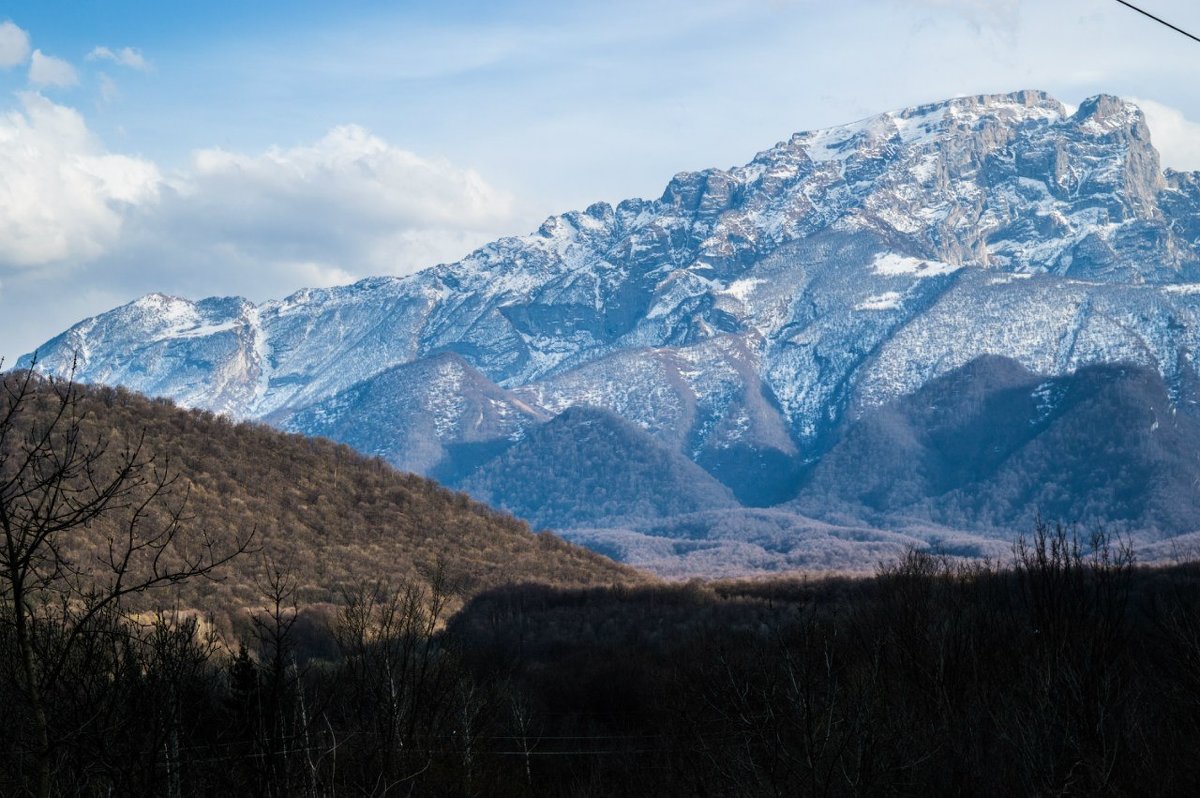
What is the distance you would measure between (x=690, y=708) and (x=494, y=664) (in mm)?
32574

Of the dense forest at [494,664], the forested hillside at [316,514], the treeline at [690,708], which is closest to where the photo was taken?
the dense forest at [494,664]

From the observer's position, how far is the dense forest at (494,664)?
20.9m

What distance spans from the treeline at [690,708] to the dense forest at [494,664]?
25 cm

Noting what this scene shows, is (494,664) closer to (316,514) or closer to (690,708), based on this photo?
(690,708)

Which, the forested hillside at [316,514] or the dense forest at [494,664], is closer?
the dense forest at [494,664]

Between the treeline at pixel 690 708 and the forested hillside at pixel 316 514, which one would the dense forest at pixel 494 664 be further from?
the forested hillside at pixel 316 514

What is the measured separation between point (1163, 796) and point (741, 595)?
12450 centimetres

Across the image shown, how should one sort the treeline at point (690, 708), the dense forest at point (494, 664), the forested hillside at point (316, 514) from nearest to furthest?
the dense forest at point (494, 664) < the treeline at point (690, 708) < the forested hillside at point (316, 514)

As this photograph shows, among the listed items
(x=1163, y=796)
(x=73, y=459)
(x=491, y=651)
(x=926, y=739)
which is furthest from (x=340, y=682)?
(x=491, y=651)

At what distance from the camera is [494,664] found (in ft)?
322

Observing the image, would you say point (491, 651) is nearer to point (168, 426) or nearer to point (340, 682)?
point (340, 682)

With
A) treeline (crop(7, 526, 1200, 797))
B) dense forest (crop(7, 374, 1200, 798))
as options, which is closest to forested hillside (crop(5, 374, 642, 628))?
dense forest (crop(7, 374, 1200, 798))

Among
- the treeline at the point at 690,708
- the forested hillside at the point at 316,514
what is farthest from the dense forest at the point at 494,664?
the forested hillside at the point at 316,514

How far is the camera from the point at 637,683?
98000 mm
